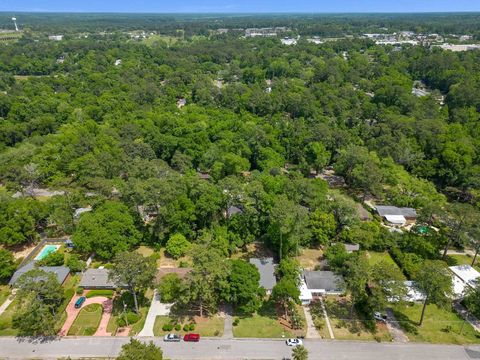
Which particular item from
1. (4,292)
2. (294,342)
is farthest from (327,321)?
(4,292)

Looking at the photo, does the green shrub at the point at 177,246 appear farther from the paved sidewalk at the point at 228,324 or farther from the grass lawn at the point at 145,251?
the paved sidewalk at the point at 228,324

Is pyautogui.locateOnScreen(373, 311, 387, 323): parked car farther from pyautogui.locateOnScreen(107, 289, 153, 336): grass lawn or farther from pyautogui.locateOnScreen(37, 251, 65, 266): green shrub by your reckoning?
pyautogui.locateOnScreen(37, 251, 65, 266): green shrub

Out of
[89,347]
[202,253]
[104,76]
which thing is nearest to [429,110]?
[202,253]

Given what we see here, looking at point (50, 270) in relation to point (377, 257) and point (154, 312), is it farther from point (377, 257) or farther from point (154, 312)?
point (377, 257)

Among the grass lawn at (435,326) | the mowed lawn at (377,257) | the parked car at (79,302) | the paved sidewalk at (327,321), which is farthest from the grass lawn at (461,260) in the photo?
the parked car at (79,302)

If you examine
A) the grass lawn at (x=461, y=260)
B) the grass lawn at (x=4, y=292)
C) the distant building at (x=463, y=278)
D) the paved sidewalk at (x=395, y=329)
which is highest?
the distant building at (x=463, y=278)

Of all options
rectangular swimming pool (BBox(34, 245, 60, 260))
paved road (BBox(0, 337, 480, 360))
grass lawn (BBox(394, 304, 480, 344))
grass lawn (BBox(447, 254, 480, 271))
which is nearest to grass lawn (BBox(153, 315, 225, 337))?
paved road (BBox(0, 337, 480, 360))

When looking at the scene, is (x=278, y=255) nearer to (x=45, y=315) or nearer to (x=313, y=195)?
(x=313, y=195)
